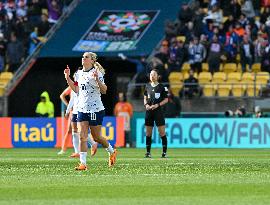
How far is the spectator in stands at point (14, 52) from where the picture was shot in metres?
43.2

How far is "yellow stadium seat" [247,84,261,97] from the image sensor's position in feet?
127

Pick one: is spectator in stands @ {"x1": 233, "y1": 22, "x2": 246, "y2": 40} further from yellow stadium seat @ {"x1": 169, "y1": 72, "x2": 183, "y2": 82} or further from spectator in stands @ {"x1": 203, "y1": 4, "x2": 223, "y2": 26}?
yellow stadium seat @ {"x1": 169, "y1": 72, "x2": 183, "y2": 82}

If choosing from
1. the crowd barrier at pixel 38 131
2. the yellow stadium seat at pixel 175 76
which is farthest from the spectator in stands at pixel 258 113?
the crowd barrier at pixel 38 131

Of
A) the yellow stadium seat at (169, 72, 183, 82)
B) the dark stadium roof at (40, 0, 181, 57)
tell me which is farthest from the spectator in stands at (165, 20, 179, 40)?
the yellow stadium seat at (169, 72, 183, 82)

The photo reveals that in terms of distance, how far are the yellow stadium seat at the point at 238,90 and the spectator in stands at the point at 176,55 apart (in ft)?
7.37

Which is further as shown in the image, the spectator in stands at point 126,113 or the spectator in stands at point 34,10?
the spectator in stands at point 34,10

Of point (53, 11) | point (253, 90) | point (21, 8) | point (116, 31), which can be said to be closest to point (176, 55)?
point (253, 90)

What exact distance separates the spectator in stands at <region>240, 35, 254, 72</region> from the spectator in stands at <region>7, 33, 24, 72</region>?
361 inches

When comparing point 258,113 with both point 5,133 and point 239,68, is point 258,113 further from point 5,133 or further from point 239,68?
point 5,133

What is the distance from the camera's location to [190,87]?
129ft

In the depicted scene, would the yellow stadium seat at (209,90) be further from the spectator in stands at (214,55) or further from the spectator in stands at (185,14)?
the spectator in stands at (185,14)

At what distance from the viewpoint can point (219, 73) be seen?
3950 centimetres

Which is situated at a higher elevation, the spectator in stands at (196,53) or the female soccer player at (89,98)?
the spectator in stands at (196,53)

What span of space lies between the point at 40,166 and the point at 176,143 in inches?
580
